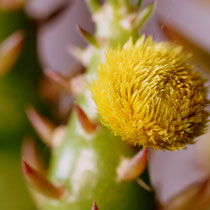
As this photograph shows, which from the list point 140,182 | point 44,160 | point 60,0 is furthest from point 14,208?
point 60,0

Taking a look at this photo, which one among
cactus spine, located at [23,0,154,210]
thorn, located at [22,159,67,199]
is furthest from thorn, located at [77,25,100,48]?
thorn, located at [22,159,67,199]

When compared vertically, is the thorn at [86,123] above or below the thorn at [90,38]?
below

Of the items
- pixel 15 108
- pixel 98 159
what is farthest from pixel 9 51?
pixel 98 159

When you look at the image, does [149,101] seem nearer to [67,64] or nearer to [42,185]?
[42,185]

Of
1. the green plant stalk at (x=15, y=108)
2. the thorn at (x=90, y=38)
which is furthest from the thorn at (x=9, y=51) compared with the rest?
the thorn at (x=90, y=38)

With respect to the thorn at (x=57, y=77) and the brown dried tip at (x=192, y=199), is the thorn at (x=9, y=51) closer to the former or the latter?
the thorn at (x=57, y=77)

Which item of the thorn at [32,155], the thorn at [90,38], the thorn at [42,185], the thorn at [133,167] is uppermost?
the thorn at [90,38]

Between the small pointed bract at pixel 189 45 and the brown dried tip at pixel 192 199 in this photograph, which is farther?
the small pointed bract at pixel 189 45

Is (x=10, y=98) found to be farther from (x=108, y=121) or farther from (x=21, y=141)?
(x=108, y=121)
